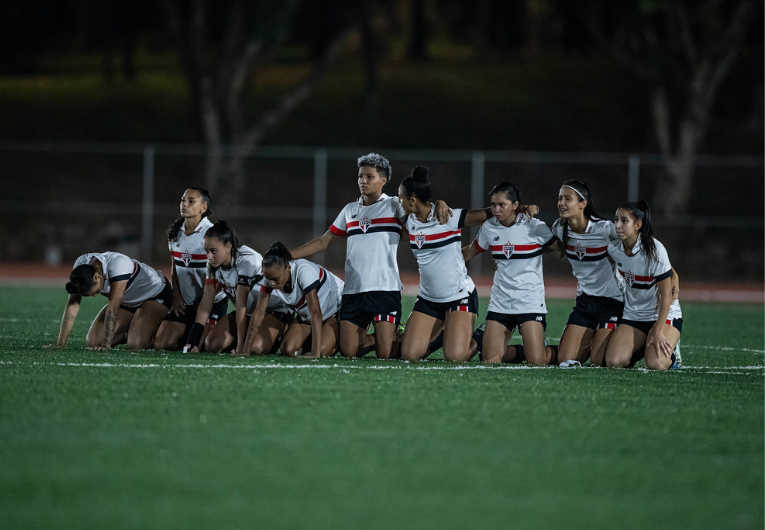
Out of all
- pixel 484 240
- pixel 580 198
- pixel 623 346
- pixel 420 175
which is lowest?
pixel 623 346

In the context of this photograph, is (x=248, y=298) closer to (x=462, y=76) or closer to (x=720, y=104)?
(x=720, y=104)

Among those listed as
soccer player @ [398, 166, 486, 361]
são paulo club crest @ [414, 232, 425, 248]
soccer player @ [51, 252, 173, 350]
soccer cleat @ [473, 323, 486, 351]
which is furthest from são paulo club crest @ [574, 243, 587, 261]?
soccer player @ [51, 252, 173, 350]

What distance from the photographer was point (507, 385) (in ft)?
20.8

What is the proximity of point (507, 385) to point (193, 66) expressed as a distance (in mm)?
16310

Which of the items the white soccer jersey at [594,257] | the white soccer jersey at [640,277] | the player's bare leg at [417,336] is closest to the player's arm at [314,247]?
the player's bare leg at [417,336]

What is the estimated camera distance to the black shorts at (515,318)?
781 cm

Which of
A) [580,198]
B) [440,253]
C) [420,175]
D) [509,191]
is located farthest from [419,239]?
[580,198]

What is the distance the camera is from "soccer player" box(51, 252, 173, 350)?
7.63m

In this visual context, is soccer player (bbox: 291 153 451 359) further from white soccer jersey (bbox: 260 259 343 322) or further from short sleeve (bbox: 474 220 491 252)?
short sleeve (bbox: 474 220 491 252)

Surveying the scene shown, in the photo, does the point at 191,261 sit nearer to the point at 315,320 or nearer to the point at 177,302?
the point at 177,302

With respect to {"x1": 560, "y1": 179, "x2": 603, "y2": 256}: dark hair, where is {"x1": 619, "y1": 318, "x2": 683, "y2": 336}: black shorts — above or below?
below

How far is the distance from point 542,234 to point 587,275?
47 cm

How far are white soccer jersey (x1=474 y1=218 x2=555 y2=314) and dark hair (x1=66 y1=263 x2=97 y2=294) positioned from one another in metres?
2.92

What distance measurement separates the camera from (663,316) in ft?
24.0
